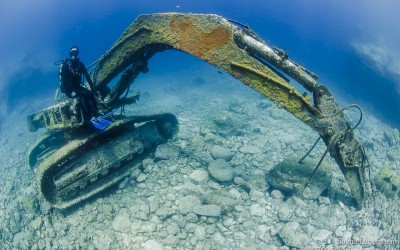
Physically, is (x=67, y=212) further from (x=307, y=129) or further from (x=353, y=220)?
(x=307, y=129)

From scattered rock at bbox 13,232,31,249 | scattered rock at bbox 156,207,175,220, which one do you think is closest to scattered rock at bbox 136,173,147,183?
scattered rock at bbox 156,207,175,220

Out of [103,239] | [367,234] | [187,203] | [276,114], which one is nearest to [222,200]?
[187,203]

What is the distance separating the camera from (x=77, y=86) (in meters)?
5.09

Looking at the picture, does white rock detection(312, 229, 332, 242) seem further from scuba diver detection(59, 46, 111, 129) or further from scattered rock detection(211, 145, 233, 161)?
scuba diver detection(59, 46, 111, 129)

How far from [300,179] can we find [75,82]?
4.61 m

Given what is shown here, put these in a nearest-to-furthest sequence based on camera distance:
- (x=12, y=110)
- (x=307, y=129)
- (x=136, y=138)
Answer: (x=136, y=138) → (x=307, y=129) → (x=12, y=110)

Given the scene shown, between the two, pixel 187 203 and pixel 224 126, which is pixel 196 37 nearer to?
pixel 187 203

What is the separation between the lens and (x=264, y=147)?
783 cm

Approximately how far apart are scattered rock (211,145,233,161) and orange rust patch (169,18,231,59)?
3.43m

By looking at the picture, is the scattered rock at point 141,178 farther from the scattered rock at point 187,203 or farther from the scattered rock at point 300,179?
the scattered rock at point 300,179

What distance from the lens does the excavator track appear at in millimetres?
5157

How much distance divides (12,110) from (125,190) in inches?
766

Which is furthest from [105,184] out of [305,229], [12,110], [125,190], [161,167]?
[12,110]

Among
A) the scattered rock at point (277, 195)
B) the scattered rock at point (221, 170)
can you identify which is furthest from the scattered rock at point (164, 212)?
the scattered rock at point (277, 195)
